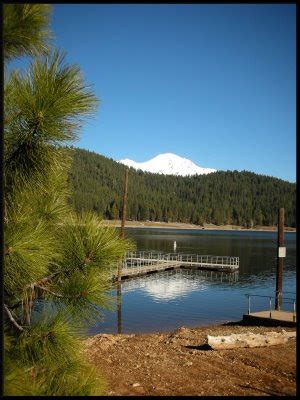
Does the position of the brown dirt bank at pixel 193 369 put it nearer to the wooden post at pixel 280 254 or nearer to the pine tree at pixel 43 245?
the pine tree at pixel 43 245

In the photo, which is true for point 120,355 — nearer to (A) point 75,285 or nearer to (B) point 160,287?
(A) point 75,285

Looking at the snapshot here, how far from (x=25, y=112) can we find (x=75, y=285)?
1.34 meters

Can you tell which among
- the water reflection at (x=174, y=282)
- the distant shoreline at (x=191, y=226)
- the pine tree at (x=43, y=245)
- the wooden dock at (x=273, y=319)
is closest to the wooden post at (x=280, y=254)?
the wooden dock at (x=273, y=319)

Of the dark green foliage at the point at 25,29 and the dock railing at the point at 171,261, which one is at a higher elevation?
the dark green foliage at the point at 25,29

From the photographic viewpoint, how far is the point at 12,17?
2.27 meters

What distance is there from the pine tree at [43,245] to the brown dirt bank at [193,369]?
12.0ft

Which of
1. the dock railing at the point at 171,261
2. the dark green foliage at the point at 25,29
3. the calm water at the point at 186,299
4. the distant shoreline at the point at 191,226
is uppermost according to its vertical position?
the distant shoreline at the point at 191,226

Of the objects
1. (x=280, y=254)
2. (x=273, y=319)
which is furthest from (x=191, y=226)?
(x=273, y=319)

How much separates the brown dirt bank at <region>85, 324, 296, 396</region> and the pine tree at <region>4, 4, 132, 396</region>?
367 cm

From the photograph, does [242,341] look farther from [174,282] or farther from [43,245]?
[174,282]

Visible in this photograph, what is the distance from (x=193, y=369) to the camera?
7.93 m

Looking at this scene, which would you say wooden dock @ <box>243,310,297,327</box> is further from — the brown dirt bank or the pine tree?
the pine tree

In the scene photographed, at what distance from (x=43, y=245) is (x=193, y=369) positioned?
6.48 meters

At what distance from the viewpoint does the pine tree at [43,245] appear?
242 cm
